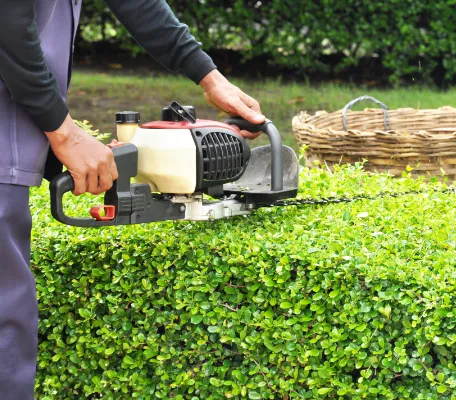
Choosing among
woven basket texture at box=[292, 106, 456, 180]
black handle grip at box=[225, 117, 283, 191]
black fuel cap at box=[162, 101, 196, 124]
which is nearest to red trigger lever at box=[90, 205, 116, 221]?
black fuel cap at box=[162, 101, 196, 124]

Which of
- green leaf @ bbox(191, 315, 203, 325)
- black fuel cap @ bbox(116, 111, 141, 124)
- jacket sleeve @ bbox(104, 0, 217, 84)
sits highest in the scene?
jacket sleeve @ bbox(104, 0, 217, 84)

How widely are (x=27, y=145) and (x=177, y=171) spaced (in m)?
0.51

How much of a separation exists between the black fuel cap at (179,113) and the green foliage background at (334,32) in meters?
6.04

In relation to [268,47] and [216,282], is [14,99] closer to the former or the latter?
[216,282]

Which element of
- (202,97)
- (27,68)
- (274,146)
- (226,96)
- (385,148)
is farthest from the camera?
(202,97)

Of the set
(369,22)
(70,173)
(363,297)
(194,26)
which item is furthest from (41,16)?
(194,26)

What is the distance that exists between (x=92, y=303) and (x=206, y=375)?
435 millimetres

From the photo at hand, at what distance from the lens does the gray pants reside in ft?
6.68

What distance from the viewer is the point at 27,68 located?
78.7 inches

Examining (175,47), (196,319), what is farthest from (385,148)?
(196,319)

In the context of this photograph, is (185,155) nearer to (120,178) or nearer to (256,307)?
(120,178)

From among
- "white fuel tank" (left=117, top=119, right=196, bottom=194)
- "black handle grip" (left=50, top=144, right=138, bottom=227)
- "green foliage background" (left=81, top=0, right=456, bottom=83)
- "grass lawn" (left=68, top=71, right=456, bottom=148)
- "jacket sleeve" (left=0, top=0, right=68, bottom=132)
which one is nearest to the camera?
"jacket sleeve" (left=0, top=0, right=68, bottom=132)

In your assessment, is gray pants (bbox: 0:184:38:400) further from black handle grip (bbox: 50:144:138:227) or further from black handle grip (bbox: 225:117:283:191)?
black handle grip (bbox: 225:117:283:191)

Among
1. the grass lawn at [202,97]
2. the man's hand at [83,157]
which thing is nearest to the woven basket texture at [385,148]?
the man's hand at [83,157]
